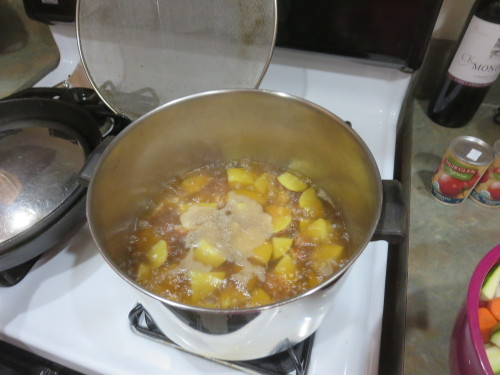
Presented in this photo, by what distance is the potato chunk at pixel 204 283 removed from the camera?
1.88ft

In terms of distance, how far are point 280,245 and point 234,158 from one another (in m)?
0.25

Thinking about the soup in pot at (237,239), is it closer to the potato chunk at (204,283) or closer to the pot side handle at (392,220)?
the potato chunk at (204,283)

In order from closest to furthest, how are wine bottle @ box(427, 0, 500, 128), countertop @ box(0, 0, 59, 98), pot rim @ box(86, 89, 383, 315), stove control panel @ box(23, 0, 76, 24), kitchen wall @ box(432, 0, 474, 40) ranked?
pot rim @ box(86, 89, 383, 315), wine bottle @ box(427, 0, 500, 128), kitchen wall @ box(432, 0, 474, 40), stove control panel @ box(23, 0, 76, 24), countertop @ box(0, 0, 59, 98)

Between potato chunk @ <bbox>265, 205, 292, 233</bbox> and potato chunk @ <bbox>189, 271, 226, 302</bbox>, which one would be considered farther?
potato chunk @ <bbox>265, 205, 292, 233</bbox>

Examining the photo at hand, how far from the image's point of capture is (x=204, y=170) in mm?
812

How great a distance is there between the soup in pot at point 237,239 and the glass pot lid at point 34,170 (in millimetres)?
157

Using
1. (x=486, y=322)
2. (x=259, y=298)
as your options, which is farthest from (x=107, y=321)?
(x=486, y=322)

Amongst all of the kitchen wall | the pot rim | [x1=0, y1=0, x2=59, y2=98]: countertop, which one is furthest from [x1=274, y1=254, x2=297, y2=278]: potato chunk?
[x1=0, y1=0, x2=59, y2=98]: countertop

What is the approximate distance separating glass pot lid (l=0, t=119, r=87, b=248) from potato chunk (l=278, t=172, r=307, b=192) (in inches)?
15.4

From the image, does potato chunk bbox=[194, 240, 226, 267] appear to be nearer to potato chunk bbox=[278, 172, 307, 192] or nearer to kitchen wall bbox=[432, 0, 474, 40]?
potato chunk bbox=[278, 172, 307, 192]

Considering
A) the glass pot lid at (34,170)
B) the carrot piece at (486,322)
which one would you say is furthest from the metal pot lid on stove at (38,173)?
the carrot piece at (486,322)

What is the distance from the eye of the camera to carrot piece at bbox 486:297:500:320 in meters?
0.45

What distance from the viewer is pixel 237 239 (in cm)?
65

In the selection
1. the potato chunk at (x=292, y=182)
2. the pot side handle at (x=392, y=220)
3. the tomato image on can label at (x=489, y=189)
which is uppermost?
the pot side handle at (x=392, y=220)
